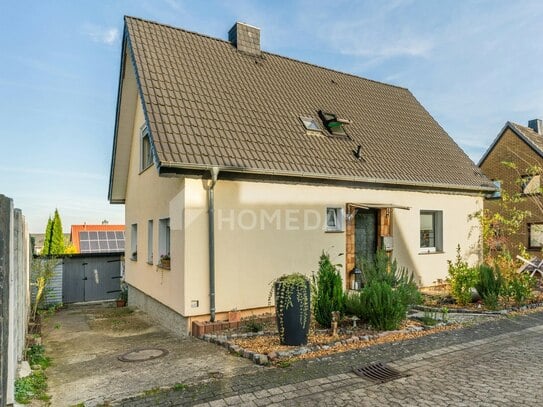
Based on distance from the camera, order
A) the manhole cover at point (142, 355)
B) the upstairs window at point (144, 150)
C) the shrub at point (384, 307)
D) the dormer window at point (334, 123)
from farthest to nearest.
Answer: the upstairs window at point (144, 150)
the dormer window at point (334, 123)
the shrub at point (384, 307)
the manhole cover at point (142, 355)

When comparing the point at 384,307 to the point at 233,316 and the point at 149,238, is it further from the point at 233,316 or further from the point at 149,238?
the point at 149,238

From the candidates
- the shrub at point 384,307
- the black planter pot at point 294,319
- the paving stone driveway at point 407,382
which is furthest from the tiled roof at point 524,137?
the black planter pot at point 294,319

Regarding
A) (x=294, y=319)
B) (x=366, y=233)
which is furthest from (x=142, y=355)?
(x=366, y=233)

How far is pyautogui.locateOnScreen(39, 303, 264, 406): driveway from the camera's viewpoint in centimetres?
511

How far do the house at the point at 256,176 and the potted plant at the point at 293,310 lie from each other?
2.08 meters

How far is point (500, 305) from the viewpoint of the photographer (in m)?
9.13

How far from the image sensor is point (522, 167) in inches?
872

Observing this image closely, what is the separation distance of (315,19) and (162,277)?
7960mm

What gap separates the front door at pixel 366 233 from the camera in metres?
10.5

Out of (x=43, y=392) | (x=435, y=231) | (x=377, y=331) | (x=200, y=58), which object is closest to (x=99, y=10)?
(x=200, y=58)

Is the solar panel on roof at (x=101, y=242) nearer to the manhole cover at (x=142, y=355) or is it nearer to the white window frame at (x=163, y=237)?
the white window frame at (x=163, y=237)

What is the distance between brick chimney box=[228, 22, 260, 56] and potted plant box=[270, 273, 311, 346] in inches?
354

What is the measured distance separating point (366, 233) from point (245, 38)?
738 cm

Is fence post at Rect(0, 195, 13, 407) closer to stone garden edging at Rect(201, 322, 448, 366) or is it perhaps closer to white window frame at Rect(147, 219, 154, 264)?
stone garden edging at Rect(201, 322, 448, 366)
